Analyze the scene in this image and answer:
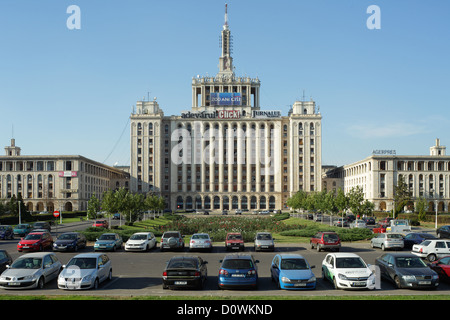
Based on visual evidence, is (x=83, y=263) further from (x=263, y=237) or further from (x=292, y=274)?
(x=263, y=237)

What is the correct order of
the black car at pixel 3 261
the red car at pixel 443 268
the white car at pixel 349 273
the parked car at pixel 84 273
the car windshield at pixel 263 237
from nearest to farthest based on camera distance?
the white car at pixel 349 273
the parked car at pixel 84 273
the red car at pixel 443 268
the black car at pixel 3 261
the car windshield at pixel 263 237

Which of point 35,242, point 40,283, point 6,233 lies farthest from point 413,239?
point 6,233

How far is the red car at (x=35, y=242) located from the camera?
3541 centimetres

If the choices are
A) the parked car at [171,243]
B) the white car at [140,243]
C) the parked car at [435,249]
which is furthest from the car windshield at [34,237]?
the parked car at [435,249]

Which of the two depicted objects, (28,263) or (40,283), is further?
(28,263)

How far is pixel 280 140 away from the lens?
14175 cm

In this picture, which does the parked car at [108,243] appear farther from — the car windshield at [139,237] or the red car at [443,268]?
the red car at [443,268]

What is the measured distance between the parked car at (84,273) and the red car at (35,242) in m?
16.7

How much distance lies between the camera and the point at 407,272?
65.9 ft

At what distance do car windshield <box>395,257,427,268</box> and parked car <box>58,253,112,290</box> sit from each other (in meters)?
14.3

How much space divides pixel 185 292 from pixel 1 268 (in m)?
11.1

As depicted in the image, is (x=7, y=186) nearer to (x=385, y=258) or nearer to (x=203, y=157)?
(x=203, y=157)

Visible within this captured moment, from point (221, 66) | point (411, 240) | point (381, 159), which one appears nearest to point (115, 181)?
point (221, 66)

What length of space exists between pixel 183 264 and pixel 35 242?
20.8m
